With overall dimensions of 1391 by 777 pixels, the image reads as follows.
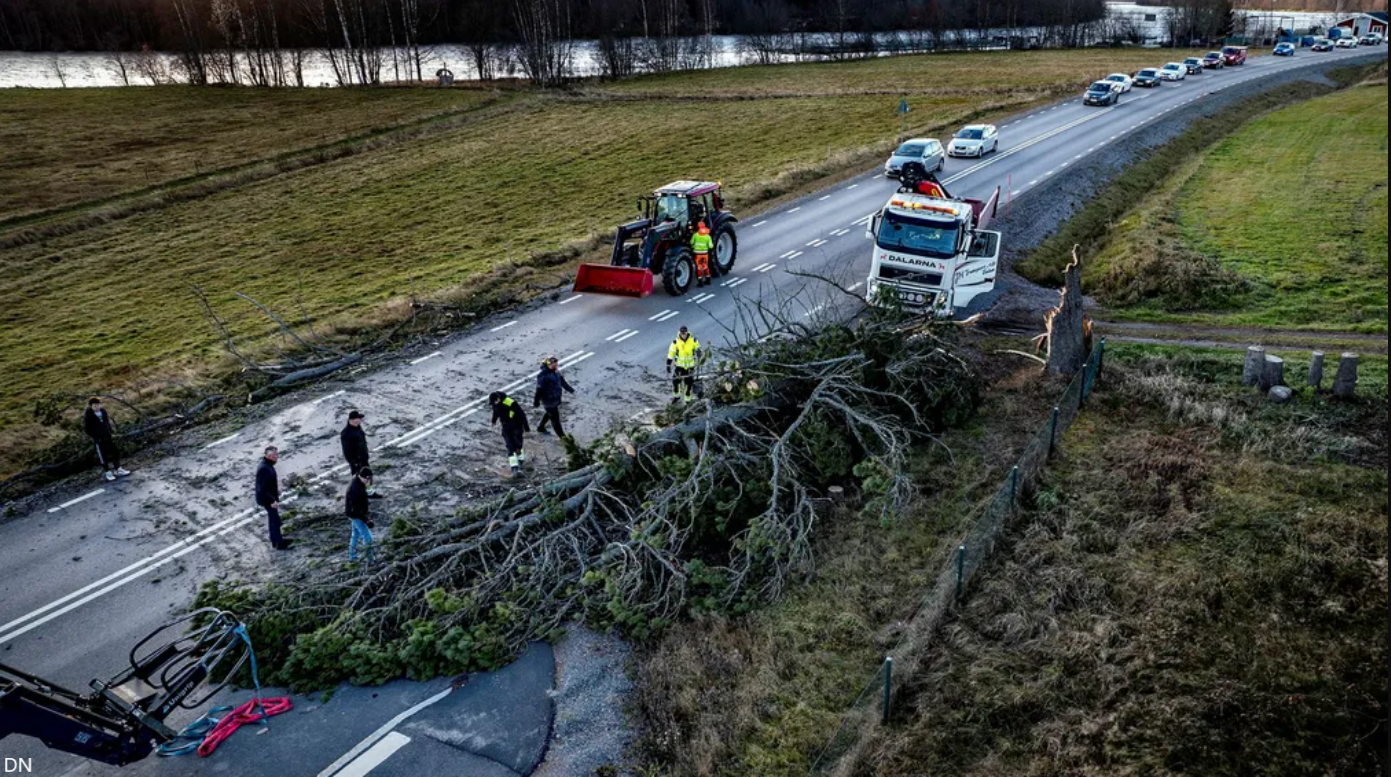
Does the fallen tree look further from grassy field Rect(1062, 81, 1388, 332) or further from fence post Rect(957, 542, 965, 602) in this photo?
grassy field Rect(1062, 81, 1388, 332)

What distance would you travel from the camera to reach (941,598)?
10352 millimetres

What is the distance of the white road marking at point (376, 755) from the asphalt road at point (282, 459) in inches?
4.8

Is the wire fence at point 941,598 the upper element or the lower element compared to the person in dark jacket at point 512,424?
lower

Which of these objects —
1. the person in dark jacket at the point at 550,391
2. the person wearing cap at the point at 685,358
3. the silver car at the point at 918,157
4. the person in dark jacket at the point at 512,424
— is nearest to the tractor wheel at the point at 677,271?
the person wearing cap at the point at 685,358

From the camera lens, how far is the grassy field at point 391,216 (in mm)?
21703

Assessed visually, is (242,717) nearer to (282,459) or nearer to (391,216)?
(282,459)

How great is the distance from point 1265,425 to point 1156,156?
25.5m

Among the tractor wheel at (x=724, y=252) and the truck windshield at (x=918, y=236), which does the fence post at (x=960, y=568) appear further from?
the tractor wheel at (x=724, y=252)

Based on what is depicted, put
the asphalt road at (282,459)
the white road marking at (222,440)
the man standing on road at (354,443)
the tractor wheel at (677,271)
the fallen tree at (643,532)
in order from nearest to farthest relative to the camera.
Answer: the fallen tree at (643,532)
the asphalt road at (282,459)
the man standing on road at (354,443)
the white road marking at (222,440)
the tractor wheel at (677,271)

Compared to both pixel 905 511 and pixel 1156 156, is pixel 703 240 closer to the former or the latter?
pixel 905 511

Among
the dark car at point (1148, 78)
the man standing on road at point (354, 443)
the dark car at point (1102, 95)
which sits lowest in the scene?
the man standing on road at point (354, 443)

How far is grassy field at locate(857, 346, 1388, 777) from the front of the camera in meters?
8.39

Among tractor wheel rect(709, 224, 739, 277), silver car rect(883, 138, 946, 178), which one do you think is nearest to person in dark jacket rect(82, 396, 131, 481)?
tractor wheel rect(709, 224, 739, 277)

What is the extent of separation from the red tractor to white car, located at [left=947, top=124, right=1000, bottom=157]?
58.0 ft
